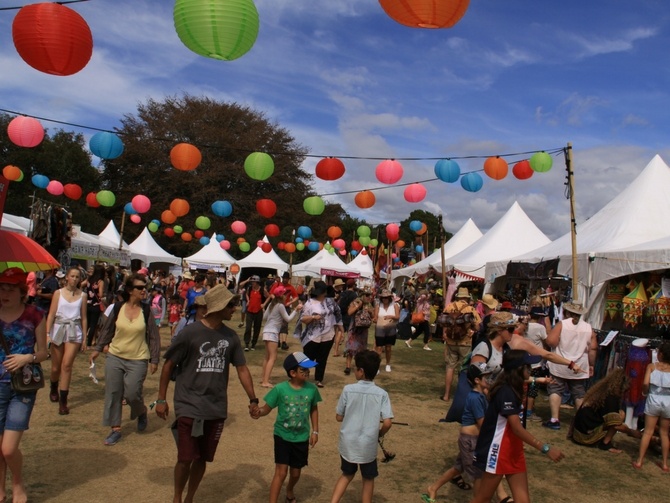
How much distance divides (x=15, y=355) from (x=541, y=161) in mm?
10240

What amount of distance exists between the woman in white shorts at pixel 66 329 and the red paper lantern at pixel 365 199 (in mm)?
8960

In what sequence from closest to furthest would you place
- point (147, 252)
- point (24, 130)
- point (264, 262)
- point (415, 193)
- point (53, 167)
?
1. point (24, 130)
2. point (415, 193)
3. point (147, 252)
4. point (264, 262)
5. point (53, 167)

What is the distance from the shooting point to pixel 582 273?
11398mm

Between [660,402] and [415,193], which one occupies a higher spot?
[415,193]

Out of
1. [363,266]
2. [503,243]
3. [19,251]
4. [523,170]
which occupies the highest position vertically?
A: [523,170]

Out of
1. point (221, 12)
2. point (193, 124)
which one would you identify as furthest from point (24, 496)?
point (193, 124)

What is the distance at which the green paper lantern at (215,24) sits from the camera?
17.3 ft

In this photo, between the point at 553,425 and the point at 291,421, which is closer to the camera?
the point at 291,421

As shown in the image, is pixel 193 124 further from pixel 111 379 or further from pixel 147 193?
pixel 111 379

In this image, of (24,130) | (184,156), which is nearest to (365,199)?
(184,156)

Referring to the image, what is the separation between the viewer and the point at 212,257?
31.3 meters

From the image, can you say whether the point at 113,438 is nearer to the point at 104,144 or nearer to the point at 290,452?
the point at 290,452

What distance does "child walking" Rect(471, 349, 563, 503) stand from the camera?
13.0 ft

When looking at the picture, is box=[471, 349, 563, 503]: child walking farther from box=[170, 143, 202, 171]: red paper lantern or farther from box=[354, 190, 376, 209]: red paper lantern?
box=[354, 190, 376, 209]: red paper lantern
